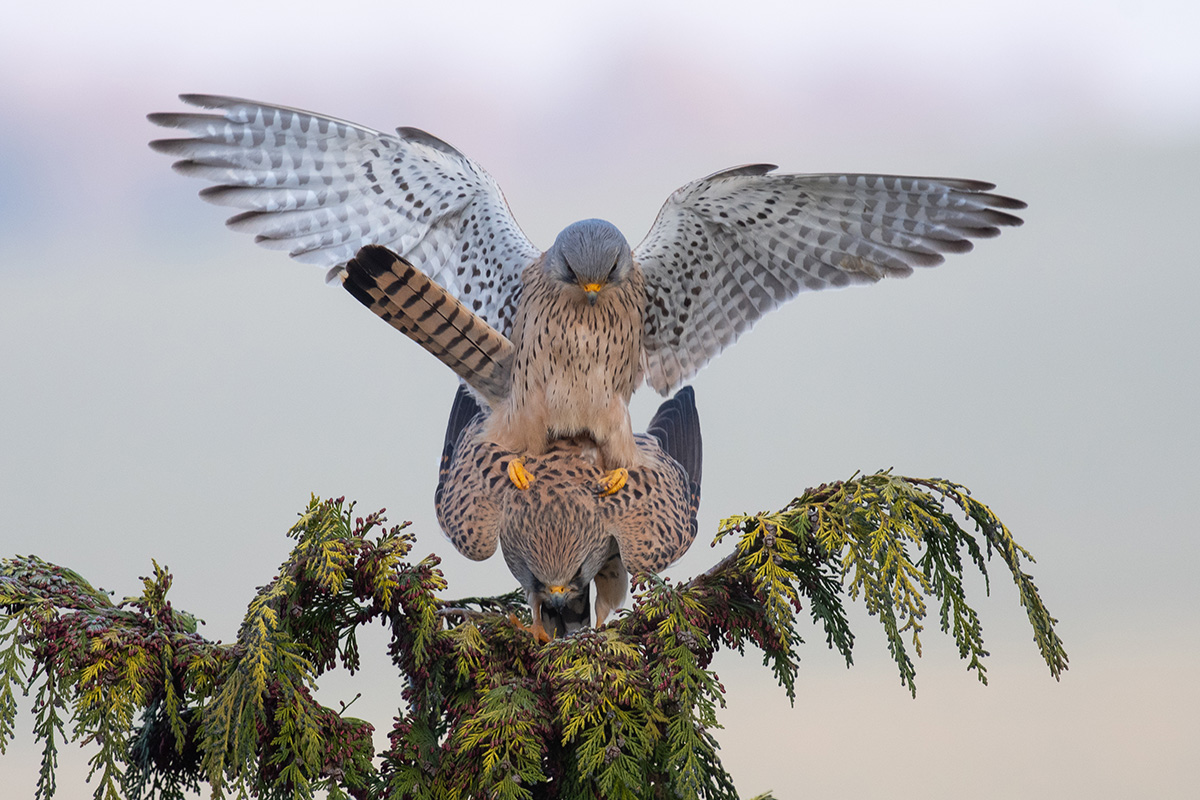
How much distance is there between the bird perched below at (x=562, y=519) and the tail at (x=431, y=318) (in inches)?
9.3

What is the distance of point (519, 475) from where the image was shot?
3594mm

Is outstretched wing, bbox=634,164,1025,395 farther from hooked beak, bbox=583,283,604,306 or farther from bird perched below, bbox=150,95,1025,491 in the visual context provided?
hooked beak, bbox=583,283,604,306

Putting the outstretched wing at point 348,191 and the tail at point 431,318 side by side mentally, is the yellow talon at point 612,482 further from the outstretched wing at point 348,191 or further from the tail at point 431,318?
the outstretched wing at point 348,191

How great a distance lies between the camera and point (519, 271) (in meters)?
3.94

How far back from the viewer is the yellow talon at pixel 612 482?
11.8ft

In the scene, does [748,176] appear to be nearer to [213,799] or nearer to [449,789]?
[449,789]

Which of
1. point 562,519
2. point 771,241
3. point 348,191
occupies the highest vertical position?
point 348,191

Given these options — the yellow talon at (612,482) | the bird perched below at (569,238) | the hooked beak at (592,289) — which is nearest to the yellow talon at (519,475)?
the bird perched below at (569,238)

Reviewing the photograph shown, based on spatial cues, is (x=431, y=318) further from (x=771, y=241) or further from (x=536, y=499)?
(x=771, y=241)

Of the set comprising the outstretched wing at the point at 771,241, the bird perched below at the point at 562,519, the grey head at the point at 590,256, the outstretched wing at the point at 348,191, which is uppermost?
the outstretched wing at the point at 348,191

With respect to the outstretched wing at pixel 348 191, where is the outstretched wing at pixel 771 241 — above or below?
below

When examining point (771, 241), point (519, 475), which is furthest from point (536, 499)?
point (771, 241)

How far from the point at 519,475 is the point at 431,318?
1.91 ft

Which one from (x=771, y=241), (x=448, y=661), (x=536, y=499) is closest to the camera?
(x=448, y=661)
